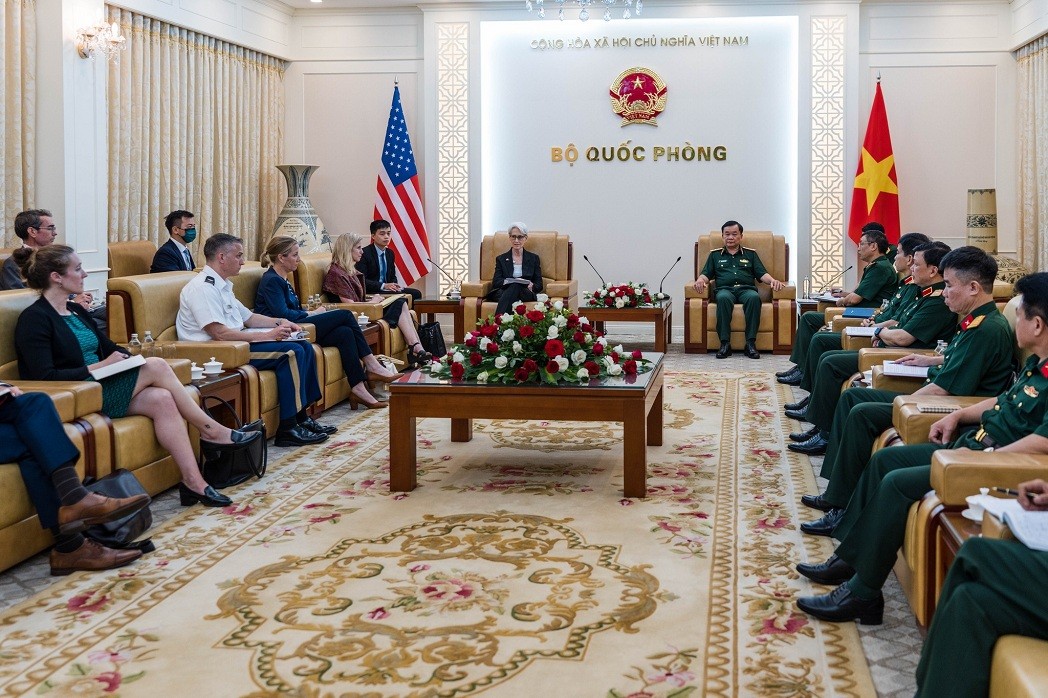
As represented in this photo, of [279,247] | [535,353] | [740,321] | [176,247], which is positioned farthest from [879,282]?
[176,247]

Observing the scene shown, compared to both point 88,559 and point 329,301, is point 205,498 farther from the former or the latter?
point 329,301

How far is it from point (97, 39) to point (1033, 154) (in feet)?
28.5

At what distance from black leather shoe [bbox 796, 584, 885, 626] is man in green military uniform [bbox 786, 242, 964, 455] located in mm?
2604

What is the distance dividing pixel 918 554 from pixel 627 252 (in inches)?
354

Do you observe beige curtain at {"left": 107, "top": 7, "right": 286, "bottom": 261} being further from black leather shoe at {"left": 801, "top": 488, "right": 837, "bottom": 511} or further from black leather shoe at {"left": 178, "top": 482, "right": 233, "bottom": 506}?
black leather shoe at {"left": 801, "top": 488, "right": 837, "bottom": 511}

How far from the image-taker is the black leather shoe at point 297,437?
6.64 meters

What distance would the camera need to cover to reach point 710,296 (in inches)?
432

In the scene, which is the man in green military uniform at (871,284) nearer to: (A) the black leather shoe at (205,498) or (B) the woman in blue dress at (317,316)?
(B) the woman in blue dress at (317,316)

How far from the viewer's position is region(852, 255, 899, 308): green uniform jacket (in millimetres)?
8477

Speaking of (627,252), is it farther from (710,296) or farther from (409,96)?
(409,96)

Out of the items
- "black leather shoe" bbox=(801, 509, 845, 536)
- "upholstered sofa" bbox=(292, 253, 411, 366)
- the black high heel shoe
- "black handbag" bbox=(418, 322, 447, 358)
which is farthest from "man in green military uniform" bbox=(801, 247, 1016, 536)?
"black handbag" bbox=(418, 322, 447, 358)

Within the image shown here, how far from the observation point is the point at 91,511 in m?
4.23

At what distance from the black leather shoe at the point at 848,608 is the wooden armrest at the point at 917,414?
0.82m

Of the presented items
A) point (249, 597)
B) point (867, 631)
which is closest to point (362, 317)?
point (249, 597)
